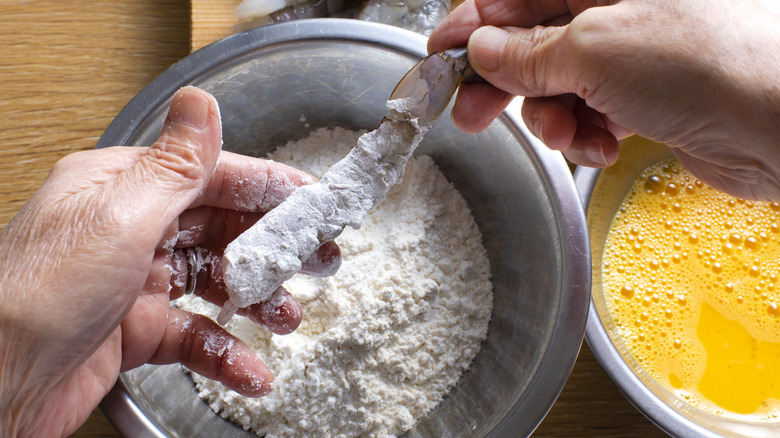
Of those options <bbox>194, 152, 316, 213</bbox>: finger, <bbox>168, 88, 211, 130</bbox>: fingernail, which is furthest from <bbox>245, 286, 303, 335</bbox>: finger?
<bbox>168, 88, 211, 130</bbox>: fingernail

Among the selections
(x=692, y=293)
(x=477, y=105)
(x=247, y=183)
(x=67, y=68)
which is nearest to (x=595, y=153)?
(x=477, y=105)

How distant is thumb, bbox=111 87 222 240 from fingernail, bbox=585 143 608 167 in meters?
0.57

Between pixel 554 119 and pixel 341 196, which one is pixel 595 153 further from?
pixel 341 196

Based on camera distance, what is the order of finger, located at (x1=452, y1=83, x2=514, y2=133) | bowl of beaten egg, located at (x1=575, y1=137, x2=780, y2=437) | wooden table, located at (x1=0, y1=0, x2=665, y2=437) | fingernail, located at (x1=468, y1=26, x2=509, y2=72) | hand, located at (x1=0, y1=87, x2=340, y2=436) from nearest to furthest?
hand, located at (x1=0, y1=87, x2=340, y2=436)
fingernail, located at (x1=468, y1=26, x2=509, y2=72)
finger, located at (x1=452, y1=83, x2=514, y2=133)
bowl of beaten egg, located at (x1=575, y1=137, x2=780, y2=437)
wooden table, located at (x1=0, y1=0, x2=665, y2=437)

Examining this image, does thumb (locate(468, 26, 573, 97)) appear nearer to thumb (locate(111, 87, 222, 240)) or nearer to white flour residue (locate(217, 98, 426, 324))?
white flour residue (locate(217, 98, 426, 324))

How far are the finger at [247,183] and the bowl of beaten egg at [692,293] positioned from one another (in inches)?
20.8

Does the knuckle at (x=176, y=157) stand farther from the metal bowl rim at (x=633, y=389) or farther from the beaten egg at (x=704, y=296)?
the beaten egg at (x=704, y=296)

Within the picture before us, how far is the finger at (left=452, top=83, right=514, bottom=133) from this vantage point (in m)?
0.87

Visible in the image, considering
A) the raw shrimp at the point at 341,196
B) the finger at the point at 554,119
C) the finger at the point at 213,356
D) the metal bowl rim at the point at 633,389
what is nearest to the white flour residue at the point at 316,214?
the raw shrimp at the point at 341,196

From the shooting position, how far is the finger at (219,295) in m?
0.88

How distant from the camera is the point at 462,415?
96cm

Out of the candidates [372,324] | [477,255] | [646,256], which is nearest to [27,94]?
[372,324]

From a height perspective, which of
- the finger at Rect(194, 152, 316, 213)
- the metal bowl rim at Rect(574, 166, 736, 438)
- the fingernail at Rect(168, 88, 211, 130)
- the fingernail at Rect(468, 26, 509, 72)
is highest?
the fingernail at Rect(468, 26, 509, 72)

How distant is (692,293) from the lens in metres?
1.01
